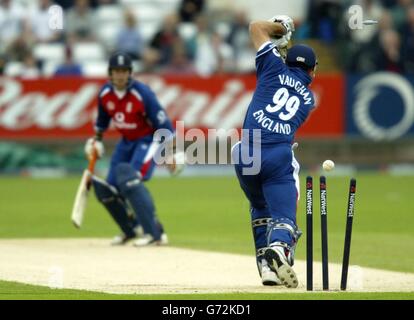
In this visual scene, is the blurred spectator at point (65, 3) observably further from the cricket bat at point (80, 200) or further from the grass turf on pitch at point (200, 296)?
the grass turf on pitch at point (200, 296)

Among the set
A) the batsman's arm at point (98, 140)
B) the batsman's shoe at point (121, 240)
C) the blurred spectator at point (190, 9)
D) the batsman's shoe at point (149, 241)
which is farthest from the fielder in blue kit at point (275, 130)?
the blurred spectator at point (190, 9)

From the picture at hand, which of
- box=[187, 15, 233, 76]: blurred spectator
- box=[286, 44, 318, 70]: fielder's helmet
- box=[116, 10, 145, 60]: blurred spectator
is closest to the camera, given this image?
box=[286, 44, 318, 70]: fielder's helmet

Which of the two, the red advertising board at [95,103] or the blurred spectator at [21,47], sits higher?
the blurred spectator at [21,47]

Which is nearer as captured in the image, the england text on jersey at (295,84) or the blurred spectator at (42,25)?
the england text on jersey at (295,84)

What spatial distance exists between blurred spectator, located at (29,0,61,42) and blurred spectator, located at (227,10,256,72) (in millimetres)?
3369

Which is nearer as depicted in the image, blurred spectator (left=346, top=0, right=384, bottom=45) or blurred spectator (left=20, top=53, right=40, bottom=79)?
blurred spectator (left=20, top=53, right=40, bottom=79)

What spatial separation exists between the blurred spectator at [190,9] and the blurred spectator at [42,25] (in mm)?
2544

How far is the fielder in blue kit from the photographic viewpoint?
916cm

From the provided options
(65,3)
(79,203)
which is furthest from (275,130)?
(65,3)

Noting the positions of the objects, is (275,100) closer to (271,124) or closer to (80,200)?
(271,124)

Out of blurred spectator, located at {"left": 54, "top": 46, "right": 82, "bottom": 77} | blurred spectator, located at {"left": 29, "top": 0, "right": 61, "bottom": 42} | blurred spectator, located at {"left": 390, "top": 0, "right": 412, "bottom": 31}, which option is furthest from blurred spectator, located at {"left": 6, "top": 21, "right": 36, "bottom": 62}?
blurred spectator, located at {"left": 390, "top": 0, "right": 412, "bottom": 31}

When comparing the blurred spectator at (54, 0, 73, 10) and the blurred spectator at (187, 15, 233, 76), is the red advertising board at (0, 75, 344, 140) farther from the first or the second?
the blurred spectator at (54, 0, 73, 10)

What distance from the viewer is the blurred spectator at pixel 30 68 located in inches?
903
